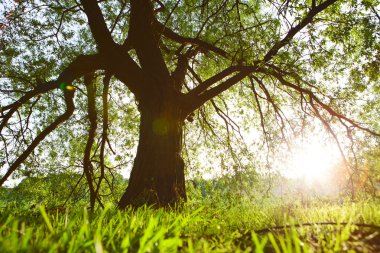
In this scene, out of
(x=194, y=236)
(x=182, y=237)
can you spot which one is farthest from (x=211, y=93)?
(x=194, y=236)

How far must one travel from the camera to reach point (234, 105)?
42.1 ft

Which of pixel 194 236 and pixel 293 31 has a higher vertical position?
pixel 293 31

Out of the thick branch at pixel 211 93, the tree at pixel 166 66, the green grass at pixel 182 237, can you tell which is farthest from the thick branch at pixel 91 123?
the green grass at pixel 182 237

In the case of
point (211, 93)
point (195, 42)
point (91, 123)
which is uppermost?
point (195, 42)

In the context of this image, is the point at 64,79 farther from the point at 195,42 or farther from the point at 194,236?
the point at 194,236

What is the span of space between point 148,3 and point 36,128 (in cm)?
705

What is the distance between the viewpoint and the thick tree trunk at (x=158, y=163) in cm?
478

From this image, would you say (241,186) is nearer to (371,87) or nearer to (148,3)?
(371,87)

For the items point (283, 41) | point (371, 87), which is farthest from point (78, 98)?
point (371, 87)

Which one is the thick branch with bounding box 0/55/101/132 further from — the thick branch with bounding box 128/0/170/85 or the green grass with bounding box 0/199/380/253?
the green grass with bounding box 0/199/380/253

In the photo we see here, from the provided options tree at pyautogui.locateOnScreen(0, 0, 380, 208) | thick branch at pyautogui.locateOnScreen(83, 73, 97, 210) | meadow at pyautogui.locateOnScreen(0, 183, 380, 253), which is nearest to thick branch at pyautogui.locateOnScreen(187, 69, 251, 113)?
tree at pyautogui.locateOnScreen(0, 0, 380, 208)

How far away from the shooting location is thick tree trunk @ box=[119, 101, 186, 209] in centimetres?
478

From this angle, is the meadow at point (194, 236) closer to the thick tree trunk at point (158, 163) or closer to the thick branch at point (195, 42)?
the thick tree trunk at point (158, 163)

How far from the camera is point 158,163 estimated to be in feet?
17.0
